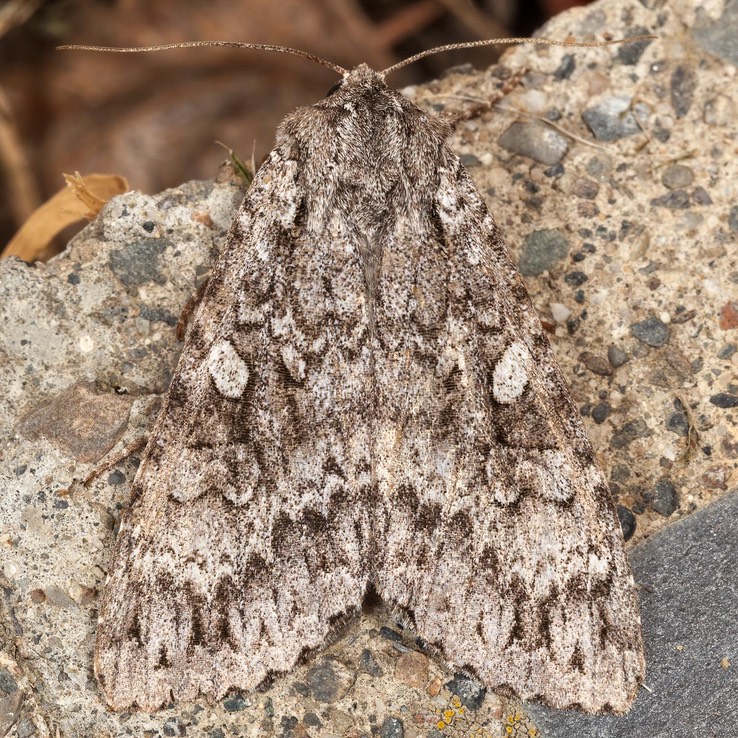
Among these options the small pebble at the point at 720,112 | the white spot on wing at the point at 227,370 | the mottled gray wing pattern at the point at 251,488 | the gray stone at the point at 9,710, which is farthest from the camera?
the small pebble at the point at 720,112

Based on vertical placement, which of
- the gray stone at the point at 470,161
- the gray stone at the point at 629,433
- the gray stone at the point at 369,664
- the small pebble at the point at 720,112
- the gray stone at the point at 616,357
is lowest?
the gray stone at the point at 369,664

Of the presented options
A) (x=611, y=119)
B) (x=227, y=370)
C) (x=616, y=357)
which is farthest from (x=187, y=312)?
(x=611, y=119)

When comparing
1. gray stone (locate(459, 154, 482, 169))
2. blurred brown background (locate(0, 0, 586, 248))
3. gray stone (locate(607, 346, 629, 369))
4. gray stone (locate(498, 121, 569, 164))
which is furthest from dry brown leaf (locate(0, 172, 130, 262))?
gray stone (locate(607, 346, 629, 369))

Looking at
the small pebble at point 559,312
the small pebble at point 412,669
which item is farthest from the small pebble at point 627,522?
the small pebble at point 412,669

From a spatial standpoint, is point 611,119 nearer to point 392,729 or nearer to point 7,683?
point 392,729

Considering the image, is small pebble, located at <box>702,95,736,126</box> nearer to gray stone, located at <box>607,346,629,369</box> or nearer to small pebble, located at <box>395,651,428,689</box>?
gray stone, located at <box>607,346,629,369</box>

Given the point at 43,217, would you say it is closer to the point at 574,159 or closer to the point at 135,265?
the point at 135,265

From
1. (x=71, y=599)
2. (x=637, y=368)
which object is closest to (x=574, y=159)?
(x=637, y=368)

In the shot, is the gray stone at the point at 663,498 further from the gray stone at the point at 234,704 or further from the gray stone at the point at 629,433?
the gray stone at the point at 234,704
